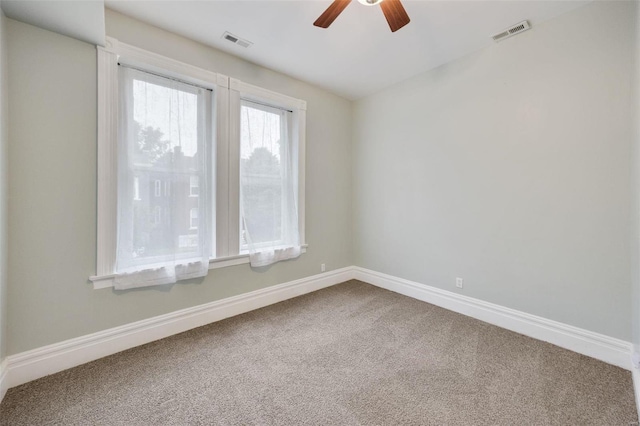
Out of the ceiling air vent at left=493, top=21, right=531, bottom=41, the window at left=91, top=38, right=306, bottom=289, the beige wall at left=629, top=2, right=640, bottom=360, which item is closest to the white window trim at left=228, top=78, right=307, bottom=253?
the window at left=91, top=38, right=306, bottom=289

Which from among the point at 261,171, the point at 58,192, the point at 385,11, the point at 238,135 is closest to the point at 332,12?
the point at 385,11

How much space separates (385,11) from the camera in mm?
1763

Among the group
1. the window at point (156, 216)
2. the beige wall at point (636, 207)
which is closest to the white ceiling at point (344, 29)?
the beige wall at point (636, 207)

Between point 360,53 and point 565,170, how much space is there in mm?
2234

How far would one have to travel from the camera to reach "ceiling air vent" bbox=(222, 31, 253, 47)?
8.02ft

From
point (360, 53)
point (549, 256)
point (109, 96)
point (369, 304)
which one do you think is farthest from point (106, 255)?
point (549, 256)

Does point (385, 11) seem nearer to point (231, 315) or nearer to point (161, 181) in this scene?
point (161, 181)

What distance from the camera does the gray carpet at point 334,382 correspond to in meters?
1.50

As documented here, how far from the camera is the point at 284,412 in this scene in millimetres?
1525

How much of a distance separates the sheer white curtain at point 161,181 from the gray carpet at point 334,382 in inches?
27.5

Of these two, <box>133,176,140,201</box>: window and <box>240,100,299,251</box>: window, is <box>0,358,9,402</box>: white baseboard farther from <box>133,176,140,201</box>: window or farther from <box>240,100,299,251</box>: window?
<box>240,100,299,251</box>: window

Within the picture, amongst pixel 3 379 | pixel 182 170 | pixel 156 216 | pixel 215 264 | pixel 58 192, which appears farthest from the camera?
pixel 215 264

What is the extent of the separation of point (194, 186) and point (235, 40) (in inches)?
59.1

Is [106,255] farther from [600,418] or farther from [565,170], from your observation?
[565,170]
